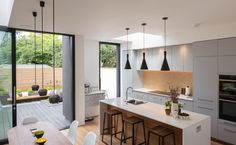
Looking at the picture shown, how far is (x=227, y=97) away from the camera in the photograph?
3.59 m

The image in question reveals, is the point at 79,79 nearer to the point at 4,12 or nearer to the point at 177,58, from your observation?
the point at 4,12

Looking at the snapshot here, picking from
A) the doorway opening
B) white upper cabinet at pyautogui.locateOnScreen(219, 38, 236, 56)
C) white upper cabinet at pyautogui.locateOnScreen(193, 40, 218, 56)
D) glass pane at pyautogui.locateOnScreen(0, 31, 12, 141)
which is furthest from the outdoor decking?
white upper cabinet at pyautogui.locateOnScreen(219, 38, 236, 56)

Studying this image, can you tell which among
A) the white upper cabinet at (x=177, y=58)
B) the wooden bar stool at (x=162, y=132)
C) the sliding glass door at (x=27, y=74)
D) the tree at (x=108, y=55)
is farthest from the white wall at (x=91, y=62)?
the wooden bar stool at (x=162, y=132)

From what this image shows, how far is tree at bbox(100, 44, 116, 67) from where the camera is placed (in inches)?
252

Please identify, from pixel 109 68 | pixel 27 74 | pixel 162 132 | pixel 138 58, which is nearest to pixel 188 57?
pixel 138 58

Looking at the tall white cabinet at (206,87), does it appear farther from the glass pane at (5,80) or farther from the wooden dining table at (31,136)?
the glass pane at (5,80)

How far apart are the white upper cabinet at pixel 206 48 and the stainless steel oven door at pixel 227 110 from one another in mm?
1147

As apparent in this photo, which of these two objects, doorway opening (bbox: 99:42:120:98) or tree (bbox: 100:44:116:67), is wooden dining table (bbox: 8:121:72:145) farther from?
tree (bbox: 100:44:116:67)

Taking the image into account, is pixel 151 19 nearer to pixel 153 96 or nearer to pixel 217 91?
pixel 217 91

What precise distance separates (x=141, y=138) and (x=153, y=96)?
6.30 ft

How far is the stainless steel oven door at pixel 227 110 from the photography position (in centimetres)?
350

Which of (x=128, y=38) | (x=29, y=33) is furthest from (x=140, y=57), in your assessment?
(x=29, y=33)

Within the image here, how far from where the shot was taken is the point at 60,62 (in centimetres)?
568

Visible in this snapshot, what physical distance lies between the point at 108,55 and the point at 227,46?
4193mm
